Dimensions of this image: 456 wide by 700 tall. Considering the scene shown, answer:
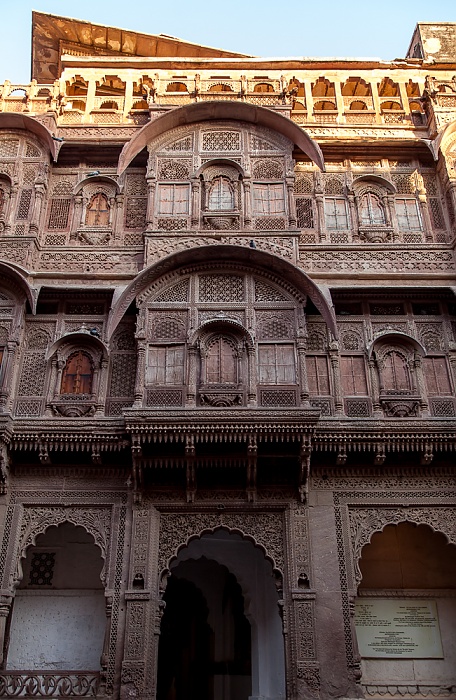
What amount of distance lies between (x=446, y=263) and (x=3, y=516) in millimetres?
8988

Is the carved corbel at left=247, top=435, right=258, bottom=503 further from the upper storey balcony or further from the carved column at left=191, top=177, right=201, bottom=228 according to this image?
the upper storey balcony

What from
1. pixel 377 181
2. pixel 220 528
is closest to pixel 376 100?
pixel 377 181

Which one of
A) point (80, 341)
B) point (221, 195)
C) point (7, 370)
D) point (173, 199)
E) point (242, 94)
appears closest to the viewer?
point (7, 370)

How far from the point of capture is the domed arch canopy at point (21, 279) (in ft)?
39.0

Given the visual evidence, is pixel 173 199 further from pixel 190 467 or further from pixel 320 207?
pixel 190 467

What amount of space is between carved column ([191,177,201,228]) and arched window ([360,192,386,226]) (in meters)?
3.28

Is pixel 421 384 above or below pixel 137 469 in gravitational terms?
above

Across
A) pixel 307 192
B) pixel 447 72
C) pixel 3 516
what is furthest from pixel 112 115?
pixel 3 516

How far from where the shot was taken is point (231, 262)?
1238 centimetres

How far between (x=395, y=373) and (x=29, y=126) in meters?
8.75

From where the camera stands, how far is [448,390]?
11805 mm

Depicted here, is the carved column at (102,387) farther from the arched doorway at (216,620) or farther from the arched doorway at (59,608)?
the arched doorway at (216,620)

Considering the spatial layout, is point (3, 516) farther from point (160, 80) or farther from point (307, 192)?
point (160, 80)

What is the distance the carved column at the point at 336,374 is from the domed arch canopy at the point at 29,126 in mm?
6675
